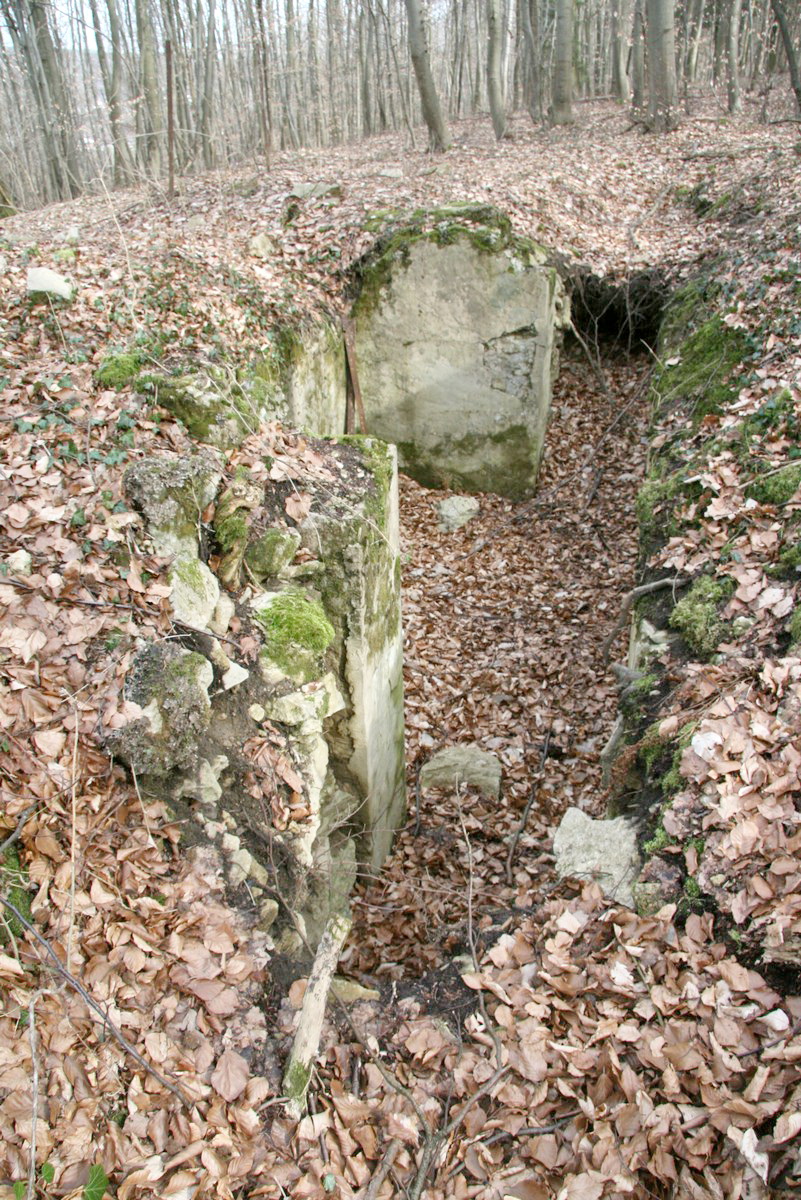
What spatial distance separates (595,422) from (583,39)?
1818cm

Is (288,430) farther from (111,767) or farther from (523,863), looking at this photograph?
(523,863)

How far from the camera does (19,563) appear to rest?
134 inches

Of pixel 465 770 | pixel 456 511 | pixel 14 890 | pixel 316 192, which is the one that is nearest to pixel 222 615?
pixel 14 890

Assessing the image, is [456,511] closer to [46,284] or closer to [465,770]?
[465,770]

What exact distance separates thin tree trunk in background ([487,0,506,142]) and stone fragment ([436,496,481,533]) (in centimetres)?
1062

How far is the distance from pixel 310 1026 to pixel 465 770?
9.86 ft

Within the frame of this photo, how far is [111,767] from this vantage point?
3.07 m

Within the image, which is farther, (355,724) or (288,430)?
(288,430)

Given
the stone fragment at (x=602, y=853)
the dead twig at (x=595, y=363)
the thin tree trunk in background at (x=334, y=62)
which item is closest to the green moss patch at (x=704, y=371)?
the dead twig at (x=595, y=363)

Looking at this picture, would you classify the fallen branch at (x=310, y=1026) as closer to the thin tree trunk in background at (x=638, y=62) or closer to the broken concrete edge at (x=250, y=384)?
the broken concrete edge at (x=250, y=384)

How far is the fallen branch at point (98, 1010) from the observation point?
2.41 m

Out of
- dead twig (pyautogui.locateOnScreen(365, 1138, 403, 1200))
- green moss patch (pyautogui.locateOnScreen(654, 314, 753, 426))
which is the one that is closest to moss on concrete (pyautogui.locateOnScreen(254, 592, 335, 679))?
dead twig (pyautogui.locateOnScreen(365, 1138, 403, 1200))

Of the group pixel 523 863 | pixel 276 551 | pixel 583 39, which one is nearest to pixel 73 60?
pixel 583 39

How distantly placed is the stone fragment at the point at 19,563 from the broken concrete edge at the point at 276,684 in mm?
591
